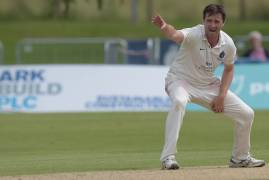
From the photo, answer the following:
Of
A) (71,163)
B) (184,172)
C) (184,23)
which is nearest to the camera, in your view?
(184,172)

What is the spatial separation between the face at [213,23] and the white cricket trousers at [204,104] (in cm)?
74

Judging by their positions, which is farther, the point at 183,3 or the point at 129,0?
the point at 183,3

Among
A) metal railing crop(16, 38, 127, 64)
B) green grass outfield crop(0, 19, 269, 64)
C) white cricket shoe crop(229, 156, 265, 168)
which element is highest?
white cricket shoe crop(229, 156, 265, 168)

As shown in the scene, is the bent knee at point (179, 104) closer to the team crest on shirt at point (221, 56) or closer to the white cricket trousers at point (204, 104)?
the white cricket trousers at point (204, 104)

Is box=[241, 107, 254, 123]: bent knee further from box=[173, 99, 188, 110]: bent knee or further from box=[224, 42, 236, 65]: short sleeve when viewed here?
box=[173, 99, 188, 110]: bent knee

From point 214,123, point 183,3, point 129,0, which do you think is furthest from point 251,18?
point 214,123

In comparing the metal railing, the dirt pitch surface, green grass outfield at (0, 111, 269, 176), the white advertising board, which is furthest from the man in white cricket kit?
the metal railing

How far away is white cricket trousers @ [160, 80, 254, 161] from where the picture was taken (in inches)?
474

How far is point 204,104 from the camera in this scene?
12.5 meters

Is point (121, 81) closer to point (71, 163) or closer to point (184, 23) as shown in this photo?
point (71, 163)

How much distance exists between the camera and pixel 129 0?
44.2 metres

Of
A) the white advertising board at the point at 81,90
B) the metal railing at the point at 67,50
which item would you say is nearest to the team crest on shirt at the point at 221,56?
the white advertising board at the point at 81,90

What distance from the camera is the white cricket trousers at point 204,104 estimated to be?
1205cm

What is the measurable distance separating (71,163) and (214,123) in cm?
799
